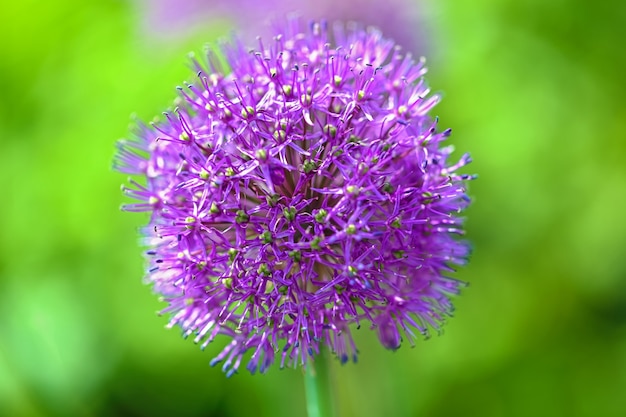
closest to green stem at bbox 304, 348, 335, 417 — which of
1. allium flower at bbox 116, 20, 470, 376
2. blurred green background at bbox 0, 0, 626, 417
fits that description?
allium flower at bbox 116, 20, 470, 376

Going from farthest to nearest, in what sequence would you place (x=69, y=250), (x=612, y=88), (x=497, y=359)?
(x=612, y=88) < (x=497, y=359) < (x=69, y=250)

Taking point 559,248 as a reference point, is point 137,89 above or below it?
above

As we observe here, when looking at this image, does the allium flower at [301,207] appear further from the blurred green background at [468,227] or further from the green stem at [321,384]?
the blurred green background at [468,227]

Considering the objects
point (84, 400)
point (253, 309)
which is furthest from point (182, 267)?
point (84, 400)

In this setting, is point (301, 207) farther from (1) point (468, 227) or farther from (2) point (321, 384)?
(1) point (468, 227)

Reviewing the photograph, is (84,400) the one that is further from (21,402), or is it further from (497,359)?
(497,359)

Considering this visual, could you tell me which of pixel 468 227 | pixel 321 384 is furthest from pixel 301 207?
pixel 468 227
